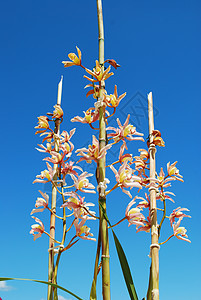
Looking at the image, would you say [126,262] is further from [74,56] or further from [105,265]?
[74,56]

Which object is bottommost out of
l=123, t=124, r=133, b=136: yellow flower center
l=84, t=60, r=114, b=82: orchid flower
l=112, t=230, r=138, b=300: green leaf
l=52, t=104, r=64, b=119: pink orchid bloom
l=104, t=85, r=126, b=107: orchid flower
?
l=112, t=230, r=138, b=300: green leaf

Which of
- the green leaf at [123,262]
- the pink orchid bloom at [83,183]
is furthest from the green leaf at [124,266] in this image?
the pink orchid bloom at [83,183]

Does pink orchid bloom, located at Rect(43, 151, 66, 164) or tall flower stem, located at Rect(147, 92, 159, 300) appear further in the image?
pink orchid bloom, located at Rect(43, 151, 66, 164)

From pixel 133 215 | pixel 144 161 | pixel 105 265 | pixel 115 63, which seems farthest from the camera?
pixel 144 161

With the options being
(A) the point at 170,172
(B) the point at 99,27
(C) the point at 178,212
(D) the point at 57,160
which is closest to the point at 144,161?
(A) the point at 170,172

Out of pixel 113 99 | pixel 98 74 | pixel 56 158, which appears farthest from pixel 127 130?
pixel 56 158

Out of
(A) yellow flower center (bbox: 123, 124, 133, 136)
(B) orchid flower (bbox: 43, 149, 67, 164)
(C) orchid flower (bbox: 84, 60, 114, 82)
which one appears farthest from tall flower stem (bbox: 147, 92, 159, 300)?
(B) orchid flower (bbox: 43, 149, 67, 164)

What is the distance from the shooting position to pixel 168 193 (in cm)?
137

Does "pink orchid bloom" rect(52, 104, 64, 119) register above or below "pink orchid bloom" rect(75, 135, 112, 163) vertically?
above

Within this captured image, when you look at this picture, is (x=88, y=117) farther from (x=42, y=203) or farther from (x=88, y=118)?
(x=42, y=203)

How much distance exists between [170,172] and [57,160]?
49 cm

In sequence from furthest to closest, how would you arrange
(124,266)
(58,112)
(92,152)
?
(58,112) → (92,152) → (124,266)

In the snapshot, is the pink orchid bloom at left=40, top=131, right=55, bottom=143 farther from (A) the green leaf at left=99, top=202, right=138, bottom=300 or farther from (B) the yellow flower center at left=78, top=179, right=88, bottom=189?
(A) the green leaf at left=99, top=202, right=138, bottom=300

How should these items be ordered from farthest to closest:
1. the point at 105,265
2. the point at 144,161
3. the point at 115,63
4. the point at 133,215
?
the point at 144,161 < the point at 115,63 < the point at 133,215 < the point at 105,265
